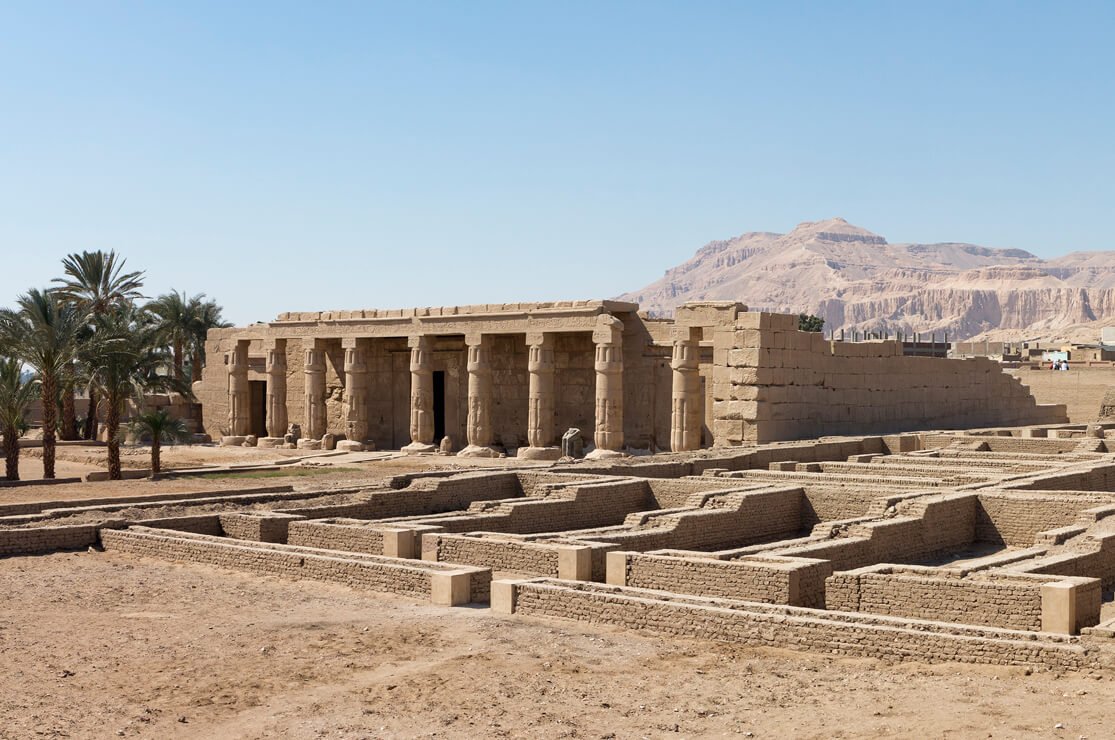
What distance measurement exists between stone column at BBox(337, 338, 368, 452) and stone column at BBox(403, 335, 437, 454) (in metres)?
1.85

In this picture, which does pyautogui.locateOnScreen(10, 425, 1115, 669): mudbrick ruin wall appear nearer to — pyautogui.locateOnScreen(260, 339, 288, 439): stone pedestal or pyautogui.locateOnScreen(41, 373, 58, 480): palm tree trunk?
pyautogui.locateOnScreen(41, 373, 58, 480): palm tree trunk

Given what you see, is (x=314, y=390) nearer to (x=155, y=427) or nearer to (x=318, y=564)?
(x=155, y=427)

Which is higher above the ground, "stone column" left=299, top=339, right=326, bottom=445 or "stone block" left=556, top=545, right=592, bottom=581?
"stone column" left=299, top=339, right=326, bottom=445

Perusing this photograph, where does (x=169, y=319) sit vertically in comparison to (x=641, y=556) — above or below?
above

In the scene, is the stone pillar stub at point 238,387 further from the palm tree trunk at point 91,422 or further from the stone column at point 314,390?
the palm tree trunk at point 91,422

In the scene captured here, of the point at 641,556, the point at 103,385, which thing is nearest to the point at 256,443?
the point at 103,385

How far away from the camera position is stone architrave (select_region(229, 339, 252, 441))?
3875 centimetres

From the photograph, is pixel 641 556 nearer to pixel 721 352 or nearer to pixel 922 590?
pixel 922 590

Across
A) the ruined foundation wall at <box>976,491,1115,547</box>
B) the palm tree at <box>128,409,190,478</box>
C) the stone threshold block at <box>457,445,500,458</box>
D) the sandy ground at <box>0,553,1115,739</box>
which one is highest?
the palm tree at <box>128,409,190,478</box>

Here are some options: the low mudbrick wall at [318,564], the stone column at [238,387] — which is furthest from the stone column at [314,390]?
the low mudbrick wall at [318,564]

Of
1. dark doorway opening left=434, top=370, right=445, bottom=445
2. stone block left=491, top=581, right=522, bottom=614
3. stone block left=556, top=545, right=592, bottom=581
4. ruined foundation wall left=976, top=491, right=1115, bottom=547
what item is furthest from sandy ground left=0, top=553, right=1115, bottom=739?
dark doorway opening left=434, top=370, right=445, bottom=445

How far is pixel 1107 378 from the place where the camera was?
4631 centimetres

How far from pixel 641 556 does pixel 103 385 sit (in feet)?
54.4

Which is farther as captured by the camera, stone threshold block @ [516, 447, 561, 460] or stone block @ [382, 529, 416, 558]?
stone threshold block @ [516, 447, 561, 460]
